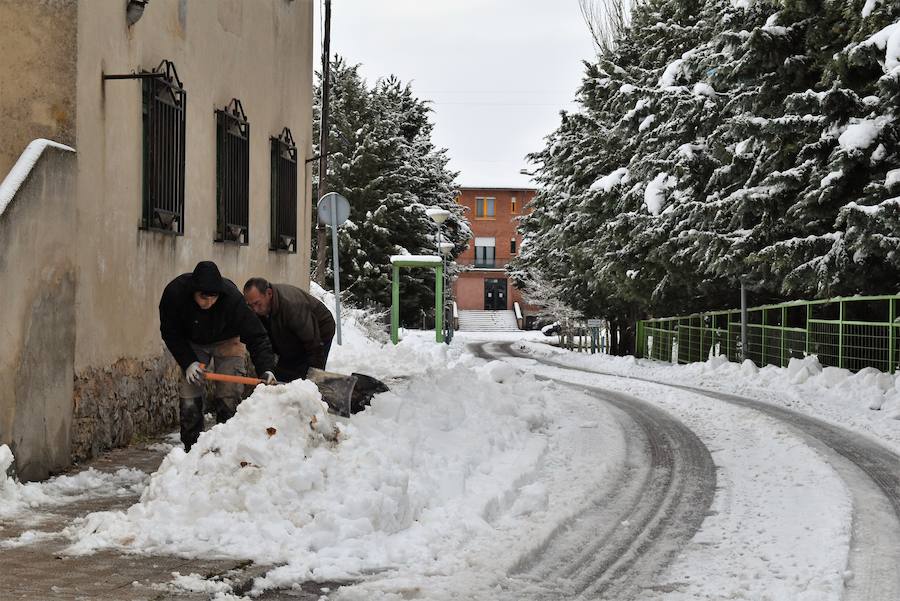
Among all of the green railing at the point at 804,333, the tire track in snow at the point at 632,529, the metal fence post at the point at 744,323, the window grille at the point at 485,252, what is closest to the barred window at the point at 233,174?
the tire track in snow at the point at 632,529

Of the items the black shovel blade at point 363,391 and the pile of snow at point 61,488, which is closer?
the pile of snow at point 61,488

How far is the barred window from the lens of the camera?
456 inches

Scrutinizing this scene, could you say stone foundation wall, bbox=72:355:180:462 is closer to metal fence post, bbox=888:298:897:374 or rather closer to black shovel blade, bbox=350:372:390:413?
black shovel blade, bbox=350:372:390:413

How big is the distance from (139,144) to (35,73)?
1.65m

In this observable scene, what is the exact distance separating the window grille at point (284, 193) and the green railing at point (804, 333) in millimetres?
8430

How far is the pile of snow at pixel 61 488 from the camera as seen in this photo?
623cm

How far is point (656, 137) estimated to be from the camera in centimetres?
2094

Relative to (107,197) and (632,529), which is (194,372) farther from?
(632,529)

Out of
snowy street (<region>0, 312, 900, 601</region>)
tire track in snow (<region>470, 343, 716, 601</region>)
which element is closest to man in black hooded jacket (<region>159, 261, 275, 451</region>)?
snowy street (<region>0, 312, 900, 601</region>)

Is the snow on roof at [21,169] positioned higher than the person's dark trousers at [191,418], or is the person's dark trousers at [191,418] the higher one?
the snow on roof at [21,169]

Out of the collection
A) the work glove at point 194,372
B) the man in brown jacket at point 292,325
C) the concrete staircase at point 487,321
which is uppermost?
the man in brown jacket at point 292,325

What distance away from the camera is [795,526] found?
6258 millimetres

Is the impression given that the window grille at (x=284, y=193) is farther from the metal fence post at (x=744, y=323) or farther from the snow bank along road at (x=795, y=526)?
the metal fence post at (x=744, y=323)

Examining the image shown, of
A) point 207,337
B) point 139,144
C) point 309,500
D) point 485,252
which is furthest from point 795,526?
point 485,252
